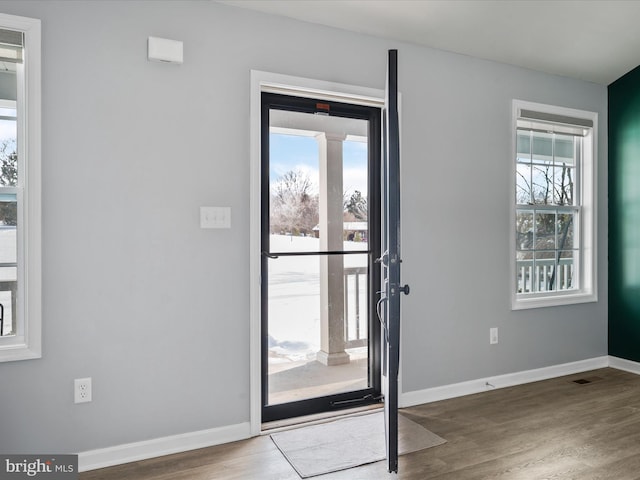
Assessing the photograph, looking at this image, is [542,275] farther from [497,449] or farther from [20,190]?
[20,190]

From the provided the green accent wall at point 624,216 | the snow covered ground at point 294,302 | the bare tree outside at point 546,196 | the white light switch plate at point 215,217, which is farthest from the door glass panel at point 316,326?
the green accent wall at point 624,216

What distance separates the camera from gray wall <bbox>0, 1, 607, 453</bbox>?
2.34 meters

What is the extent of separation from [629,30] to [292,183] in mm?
2676

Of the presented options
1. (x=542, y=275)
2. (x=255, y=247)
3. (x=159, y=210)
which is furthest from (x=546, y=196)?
(x=159, y=210)

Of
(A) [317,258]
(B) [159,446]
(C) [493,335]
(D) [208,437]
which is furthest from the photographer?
(C) [493,335]

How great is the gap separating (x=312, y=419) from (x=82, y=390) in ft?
4.47

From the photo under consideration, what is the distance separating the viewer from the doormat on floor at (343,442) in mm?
2469

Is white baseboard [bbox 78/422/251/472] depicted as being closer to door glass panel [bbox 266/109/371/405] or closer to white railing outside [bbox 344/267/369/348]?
door glass panel [bbox 266/109/371/405]

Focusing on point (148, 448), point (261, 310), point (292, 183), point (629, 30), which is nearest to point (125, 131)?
point (292, 183)

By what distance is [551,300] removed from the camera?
394 centimetres

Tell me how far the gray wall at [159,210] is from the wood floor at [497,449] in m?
0.22

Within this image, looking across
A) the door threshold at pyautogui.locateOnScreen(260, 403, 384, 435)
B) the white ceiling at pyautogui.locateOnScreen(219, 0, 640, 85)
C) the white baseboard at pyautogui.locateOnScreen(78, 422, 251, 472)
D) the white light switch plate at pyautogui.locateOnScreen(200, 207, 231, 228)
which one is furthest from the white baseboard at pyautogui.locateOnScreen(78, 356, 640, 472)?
the white ceiling at pyautogui.locateOnScreen(219, 0, 640, 85)

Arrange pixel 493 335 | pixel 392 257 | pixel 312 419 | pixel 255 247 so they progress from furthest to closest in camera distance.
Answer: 1. pixel 493 335
2. pixel 312 419
3. pixel 255 247
4. pixel 392 257

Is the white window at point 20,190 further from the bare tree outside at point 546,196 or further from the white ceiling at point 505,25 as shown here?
the bare tree outside at point 546,196
